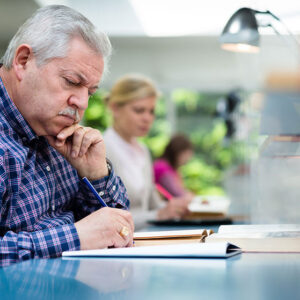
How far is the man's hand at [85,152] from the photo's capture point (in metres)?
1.42

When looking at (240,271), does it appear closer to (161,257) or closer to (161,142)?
(161,257)

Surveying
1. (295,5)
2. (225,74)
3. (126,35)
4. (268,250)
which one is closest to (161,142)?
(225,74)

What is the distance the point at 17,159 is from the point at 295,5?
1020mm

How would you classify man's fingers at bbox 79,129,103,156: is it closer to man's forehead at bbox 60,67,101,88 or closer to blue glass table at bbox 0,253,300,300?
man's forehead at bbox 60,67,101,88

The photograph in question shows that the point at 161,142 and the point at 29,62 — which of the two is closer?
the point at 29,62

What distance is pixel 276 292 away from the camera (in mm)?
721

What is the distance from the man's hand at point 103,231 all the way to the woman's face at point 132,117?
178 cm

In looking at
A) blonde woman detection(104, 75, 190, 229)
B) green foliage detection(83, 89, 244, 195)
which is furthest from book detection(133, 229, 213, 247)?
green foliage detection(83, 89, 244, 195)

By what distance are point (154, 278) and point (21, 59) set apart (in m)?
0.68

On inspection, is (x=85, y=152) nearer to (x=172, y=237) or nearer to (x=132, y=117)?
(x=172, y=237)

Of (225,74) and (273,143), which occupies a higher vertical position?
(225,74)

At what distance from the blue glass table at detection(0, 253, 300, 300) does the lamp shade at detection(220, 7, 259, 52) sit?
1.14 metres

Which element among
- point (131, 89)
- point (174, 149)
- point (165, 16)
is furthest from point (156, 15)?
point (131, 89)

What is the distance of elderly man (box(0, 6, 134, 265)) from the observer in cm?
114
